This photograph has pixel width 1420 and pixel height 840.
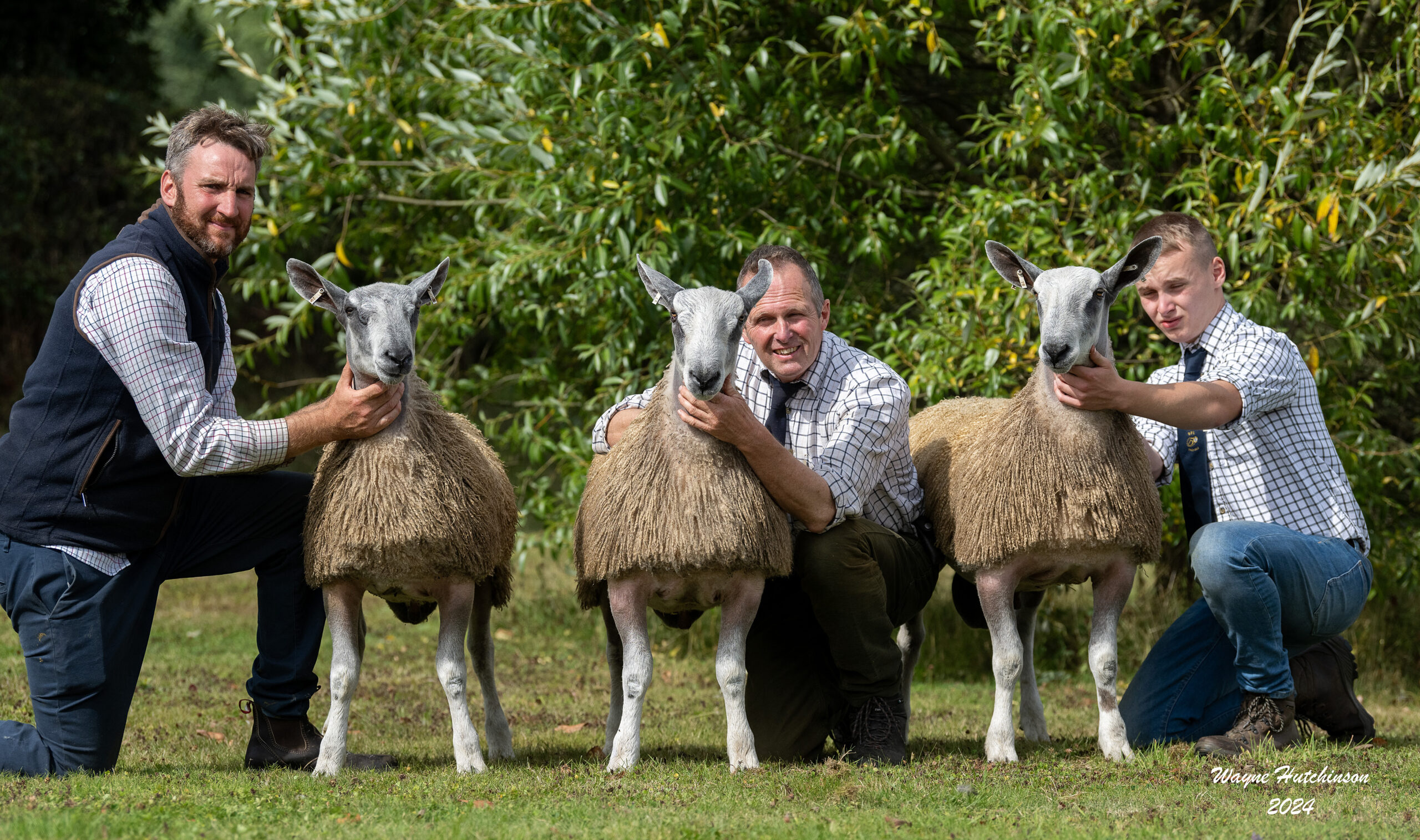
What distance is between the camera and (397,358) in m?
4.76

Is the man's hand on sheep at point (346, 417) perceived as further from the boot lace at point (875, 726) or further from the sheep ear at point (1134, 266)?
the sheep ear at point (1134, 266)

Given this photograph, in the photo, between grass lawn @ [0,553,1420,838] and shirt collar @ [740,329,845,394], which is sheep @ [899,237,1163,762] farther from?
shirt collar @ [740,329,845,394]

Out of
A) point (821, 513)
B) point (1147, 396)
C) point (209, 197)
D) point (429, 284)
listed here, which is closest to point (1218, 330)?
point (1147, 396)

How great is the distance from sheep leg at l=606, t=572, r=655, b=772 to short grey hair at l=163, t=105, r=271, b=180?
7.79 feet

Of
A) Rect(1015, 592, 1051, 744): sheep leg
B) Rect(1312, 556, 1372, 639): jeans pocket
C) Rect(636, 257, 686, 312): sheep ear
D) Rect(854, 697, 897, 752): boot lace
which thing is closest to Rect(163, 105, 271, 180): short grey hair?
Rect(636, 257, 686, 312): sheep ear

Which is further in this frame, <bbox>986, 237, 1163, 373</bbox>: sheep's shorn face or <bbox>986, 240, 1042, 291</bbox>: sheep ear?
<bbox>986, 240, 1042, 291</bbox>: sheep ear

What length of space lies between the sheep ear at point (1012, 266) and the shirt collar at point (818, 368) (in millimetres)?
748

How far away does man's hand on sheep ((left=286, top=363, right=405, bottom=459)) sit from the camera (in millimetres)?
4855

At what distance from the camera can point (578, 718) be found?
6969 mm

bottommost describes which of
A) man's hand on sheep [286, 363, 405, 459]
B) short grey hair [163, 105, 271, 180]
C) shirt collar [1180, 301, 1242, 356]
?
man's hand on sheep [286, 363, 405, 459]

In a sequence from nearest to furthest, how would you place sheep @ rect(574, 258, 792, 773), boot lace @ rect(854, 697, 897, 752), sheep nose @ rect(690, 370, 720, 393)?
sheep nose @ rect(690, 370, 720, 393) < sheep @ rect(574, 258, 792, 773) < boot lace @ rect(854, 697, 897, 752)

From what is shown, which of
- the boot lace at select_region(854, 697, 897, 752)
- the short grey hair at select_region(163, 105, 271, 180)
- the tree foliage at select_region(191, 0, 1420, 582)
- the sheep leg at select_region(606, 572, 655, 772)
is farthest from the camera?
the tree foliage at select_region(191, 0, 1420, 582)

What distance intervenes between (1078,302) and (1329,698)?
2.24 meters

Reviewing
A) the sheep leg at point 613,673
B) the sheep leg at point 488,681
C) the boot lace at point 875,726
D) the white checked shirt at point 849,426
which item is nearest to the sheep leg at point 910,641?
the white checked shirt at point 849,426
